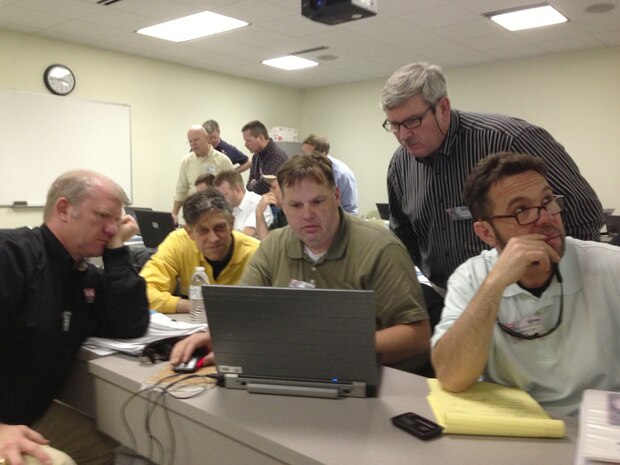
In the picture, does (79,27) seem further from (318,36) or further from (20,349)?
(20,349)

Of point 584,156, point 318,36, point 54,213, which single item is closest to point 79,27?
point 318,36

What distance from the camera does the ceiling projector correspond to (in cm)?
281

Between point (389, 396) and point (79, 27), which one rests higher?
point (79, 27)

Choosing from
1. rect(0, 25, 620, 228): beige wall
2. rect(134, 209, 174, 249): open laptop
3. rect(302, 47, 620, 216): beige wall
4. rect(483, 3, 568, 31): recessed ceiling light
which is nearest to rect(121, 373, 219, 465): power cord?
rect(134, 209, 174, 249): open laptop

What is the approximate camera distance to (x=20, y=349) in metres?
1.54

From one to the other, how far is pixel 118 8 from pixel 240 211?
2.26 meters

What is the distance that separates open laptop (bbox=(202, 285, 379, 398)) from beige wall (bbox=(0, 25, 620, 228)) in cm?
521

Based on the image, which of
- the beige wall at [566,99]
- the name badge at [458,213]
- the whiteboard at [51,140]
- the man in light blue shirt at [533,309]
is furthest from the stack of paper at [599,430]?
the beige wall at [566,99]

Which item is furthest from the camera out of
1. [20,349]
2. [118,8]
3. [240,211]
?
[118,8]

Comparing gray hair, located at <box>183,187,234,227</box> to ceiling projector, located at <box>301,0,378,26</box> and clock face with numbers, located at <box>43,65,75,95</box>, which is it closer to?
ceiling projector, located at <box>301,0,378,26</box>

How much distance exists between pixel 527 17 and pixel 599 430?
5.00m

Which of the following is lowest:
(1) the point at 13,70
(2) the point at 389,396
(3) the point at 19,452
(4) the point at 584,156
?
(3) the point at 19,452

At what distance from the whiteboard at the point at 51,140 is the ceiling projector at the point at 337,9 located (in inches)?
135

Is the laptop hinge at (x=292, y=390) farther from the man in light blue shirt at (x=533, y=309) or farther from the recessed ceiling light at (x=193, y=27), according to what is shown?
the recessed ceiling light at (x=193, y=27)
